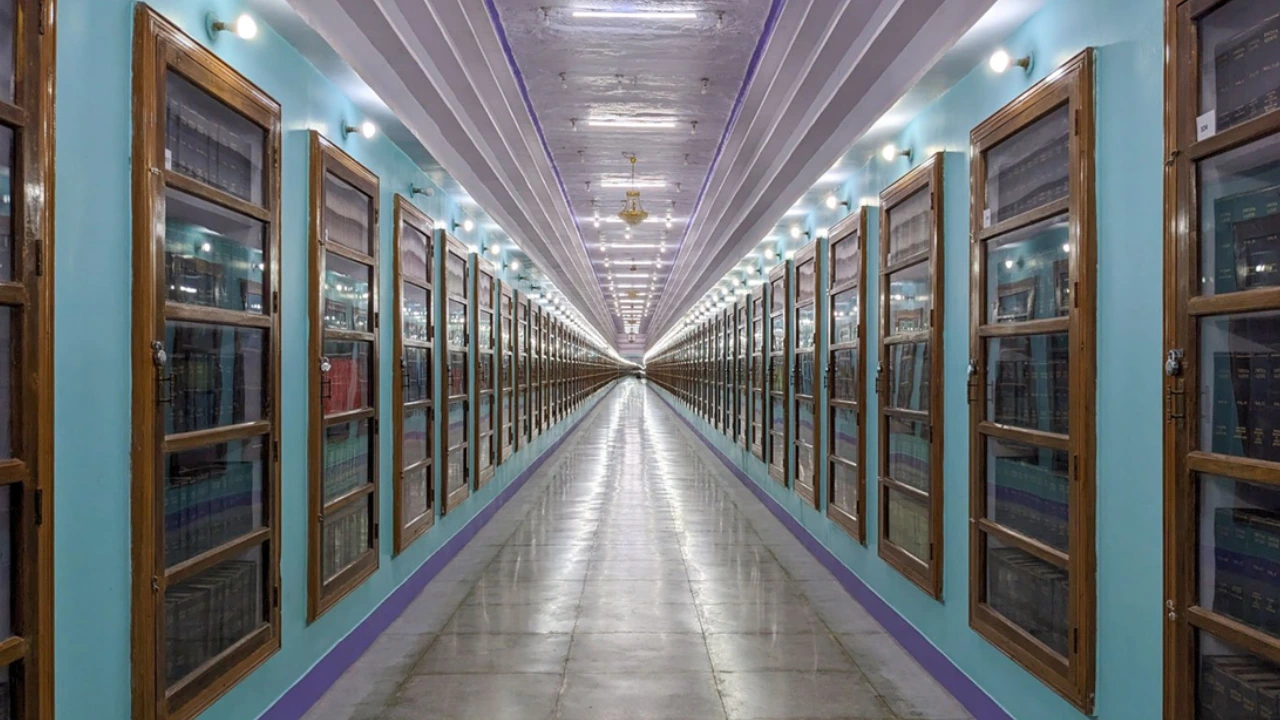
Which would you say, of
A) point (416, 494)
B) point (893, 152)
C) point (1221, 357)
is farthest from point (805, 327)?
point (1221, 357)

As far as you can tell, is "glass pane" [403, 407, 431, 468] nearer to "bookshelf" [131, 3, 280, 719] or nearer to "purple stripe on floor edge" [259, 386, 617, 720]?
"purple stripe on floor edge" [259, 386, 617, 720]

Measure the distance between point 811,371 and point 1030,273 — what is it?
4140 mm

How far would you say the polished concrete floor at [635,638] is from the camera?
4.12 m

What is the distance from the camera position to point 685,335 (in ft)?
85.7

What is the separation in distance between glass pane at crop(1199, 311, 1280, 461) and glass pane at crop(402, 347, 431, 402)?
15.3ft

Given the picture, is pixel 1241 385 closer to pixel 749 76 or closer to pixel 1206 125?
pixel 1206 125

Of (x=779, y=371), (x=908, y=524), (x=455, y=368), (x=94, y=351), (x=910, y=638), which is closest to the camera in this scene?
(x=94, y=351)

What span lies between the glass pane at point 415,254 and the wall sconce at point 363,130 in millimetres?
849

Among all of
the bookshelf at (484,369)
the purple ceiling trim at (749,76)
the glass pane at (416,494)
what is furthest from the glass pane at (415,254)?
the purple ceiling trim at (749,76)

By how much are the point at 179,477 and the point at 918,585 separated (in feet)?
12.7

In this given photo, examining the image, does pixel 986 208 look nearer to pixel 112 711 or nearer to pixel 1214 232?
pixel 1214 232

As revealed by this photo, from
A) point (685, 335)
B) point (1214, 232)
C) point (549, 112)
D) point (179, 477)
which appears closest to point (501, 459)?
point (549, 112)

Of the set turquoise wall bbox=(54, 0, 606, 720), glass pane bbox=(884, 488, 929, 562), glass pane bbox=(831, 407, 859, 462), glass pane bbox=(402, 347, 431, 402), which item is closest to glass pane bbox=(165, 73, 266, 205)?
turquoise wall bbox=(54, 0, 606, 720)

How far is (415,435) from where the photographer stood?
6.13 meters
